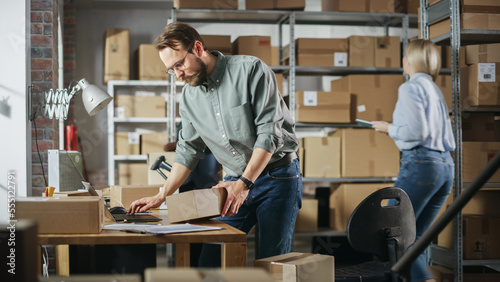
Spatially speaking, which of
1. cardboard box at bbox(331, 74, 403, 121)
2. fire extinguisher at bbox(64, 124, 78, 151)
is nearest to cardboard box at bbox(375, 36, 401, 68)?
cardboard box at bbox(331, 74, 403, 121)

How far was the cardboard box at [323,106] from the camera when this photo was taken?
4234mm

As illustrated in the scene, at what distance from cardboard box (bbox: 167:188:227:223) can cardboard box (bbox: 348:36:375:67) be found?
2.93 metres

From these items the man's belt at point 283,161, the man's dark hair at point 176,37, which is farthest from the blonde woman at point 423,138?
the man's dark hair at point 176,37

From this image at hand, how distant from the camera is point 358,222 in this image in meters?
1.75

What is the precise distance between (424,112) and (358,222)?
1254mm

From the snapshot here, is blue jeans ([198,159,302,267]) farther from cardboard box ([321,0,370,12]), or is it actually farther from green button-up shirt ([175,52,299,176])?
cardboard box ([321,0,370,12])

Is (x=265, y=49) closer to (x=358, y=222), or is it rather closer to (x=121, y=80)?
(x=121, y=80)

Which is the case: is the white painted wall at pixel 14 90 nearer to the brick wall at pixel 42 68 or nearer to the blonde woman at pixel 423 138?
the brick wall at pixel 42 68

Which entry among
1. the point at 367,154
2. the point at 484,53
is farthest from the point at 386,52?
the point at 484,53

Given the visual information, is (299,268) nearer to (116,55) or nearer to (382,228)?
(382,228)

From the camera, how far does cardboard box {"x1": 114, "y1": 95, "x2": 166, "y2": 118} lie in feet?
19.2

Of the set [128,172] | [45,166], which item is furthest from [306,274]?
[128,172]

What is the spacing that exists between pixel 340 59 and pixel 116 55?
264 cm

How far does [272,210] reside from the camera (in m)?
1.95
